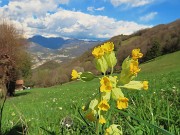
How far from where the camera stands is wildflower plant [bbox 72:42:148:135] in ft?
5.23

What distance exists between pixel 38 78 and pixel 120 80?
139348mm

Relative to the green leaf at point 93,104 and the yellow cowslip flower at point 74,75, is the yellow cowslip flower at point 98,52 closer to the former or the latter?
the yellow cowslip flower at point 74,75

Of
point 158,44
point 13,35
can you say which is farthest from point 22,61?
point 158,44

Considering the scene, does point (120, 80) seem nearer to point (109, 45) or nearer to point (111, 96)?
point (111, 96)

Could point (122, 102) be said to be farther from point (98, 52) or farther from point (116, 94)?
point (98, 52)

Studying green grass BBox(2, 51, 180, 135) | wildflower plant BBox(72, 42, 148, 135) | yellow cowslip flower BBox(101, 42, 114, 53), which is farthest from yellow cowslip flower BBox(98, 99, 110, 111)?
yellow cowslip flower BBox(101, 42, 114, 53)

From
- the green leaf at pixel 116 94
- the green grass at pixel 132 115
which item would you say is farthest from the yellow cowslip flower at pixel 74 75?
the green leaf at pixel 116 94

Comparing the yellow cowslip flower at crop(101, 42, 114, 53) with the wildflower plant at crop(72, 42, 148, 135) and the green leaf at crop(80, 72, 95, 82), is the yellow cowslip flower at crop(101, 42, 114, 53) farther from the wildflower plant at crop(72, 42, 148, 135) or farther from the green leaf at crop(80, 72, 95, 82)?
the green leaf at crop(80, 72, 95, 82)

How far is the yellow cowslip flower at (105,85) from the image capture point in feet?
5.06

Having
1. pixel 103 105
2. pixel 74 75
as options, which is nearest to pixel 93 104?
pixel 103 105

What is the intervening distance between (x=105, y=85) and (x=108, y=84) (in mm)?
32

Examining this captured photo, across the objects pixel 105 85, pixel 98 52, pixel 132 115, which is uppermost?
pixel 98 52

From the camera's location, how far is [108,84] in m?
1.60

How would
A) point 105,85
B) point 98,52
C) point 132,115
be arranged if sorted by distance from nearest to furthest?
point 132,115
point 105,85
point 98,52
